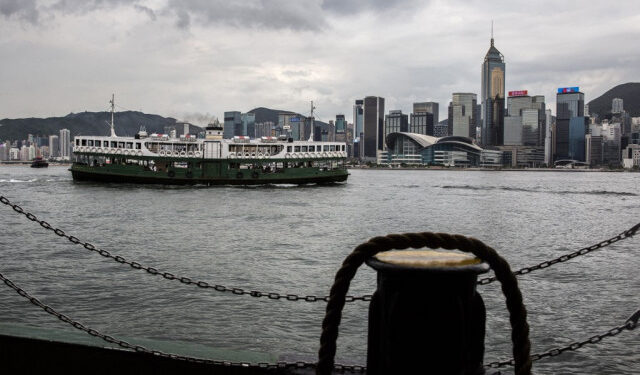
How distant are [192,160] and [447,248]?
60370 millimetres

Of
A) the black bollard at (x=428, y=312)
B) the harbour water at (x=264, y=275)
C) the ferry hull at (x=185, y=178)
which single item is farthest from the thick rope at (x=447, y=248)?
the ferry hull at (x=185, y=178)

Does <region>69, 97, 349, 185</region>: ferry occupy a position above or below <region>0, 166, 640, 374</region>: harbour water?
above

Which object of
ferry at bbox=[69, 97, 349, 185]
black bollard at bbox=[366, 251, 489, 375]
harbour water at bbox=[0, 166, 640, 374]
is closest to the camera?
black bollard at bbox=[366, 251, 489, 375]

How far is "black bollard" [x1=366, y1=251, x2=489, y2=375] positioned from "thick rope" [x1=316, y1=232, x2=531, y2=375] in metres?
0.06

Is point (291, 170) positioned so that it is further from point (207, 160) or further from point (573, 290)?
point (573, 290)

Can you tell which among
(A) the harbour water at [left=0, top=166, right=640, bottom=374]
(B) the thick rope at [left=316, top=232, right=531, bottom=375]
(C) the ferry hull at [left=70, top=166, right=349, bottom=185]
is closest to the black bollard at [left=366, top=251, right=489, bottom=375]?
(B) the thick rope at [left=316, top=232, right=531, bottom=375]

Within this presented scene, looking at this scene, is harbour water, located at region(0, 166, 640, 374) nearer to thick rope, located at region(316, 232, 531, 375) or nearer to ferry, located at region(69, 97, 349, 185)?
thick rope, located at region(316, 232, 531, 375)

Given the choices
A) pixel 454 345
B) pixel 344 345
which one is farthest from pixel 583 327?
pixel 454 345

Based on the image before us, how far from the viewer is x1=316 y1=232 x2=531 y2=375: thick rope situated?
255cm

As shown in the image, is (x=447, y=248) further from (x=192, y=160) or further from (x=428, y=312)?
(x=192, y=160)

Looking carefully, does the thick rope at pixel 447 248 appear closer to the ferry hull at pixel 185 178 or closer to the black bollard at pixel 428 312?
the black bollard at pixel 428 312

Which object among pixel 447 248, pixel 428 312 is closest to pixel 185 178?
pixel 447 248

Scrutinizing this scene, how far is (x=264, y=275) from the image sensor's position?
1667 cm

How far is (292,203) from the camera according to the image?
44.0 meters
